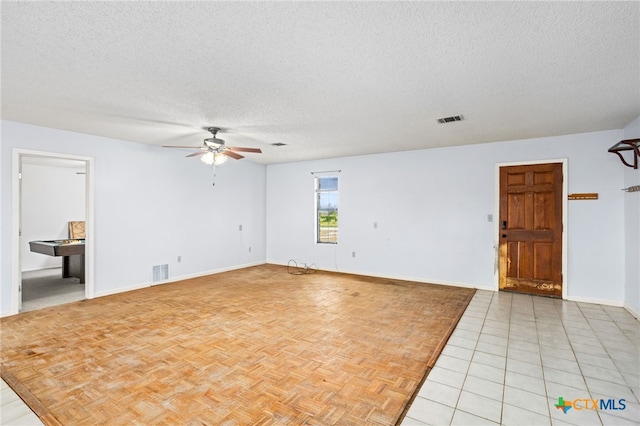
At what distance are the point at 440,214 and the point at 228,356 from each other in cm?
441

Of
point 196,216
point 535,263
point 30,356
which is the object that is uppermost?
point 196,216

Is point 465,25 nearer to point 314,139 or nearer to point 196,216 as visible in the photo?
point 314,139

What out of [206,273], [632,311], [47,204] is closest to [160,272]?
[206,273]

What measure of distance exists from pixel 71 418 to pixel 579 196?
6.34 m

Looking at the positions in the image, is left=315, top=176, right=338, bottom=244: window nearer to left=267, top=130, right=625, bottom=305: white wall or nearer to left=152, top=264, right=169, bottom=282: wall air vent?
left=267, top=130, right=625, bottom=305: white wall

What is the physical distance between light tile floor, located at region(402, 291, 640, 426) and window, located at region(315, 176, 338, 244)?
3.54m

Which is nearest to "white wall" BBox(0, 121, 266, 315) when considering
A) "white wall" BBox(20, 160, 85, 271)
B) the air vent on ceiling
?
"white wall" BBox(20, 160, 85, 271)

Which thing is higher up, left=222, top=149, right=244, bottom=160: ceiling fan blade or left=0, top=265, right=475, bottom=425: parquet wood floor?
left=222, top=149, right=244, bottom=160: ceiling fan blade

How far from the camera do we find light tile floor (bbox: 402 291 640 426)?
2055 mm

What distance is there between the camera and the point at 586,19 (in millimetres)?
1890

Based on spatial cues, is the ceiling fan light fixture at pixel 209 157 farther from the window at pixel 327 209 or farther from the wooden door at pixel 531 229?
the wooden door at pixel 531 229

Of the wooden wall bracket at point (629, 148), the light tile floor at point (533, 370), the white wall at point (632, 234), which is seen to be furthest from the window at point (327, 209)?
the white wall at point (632, 234)

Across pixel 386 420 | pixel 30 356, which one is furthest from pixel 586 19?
pixel 30 356

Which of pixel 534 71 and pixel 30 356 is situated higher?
pixel 534 71
